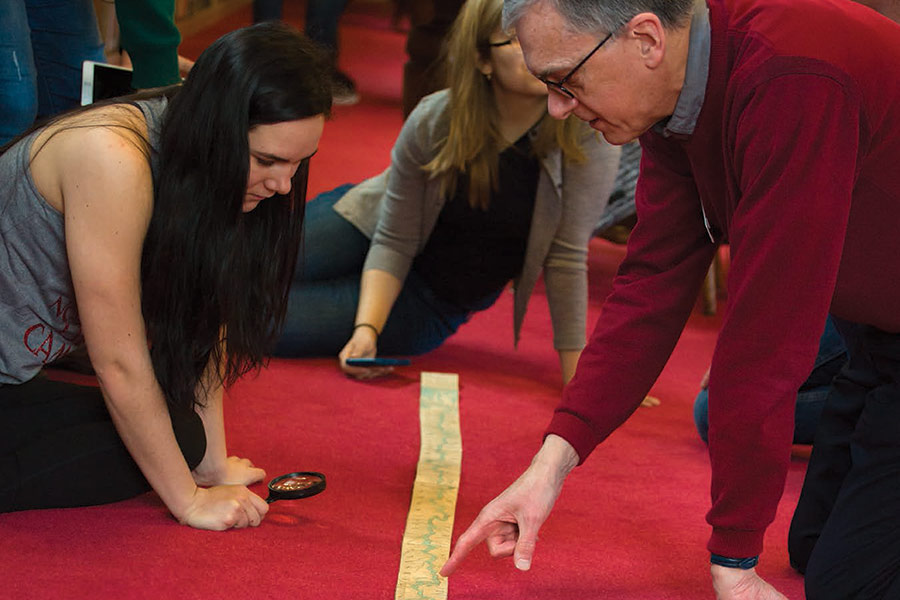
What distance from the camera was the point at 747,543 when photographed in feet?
4.47

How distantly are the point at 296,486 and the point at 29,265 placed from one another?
23.1 inches

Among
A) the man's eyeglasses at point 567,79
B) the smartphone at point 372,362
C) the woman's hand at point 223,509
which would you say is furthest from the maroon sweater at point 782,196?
the smartphone at point 372,362

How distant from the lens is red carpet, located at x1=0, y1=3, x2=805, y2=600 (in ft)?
5.24

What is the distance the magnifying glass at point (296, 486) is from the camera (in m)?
1.89

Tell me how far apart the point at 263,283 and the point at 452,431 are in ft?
2.45

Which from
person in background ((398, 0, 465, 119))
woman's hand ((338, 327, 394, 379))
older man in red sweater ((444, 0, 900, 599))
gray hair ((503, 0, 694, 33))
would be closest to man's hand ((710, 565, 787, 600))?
older man in red sweater ((444, 0, 900, 599))

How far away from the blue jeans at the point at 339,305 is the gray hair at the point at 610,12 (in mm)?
1588

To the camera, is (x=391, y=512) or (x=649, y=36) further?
(x=391, y=512)

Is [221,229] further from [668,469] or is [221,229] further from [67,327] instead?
[668,469]

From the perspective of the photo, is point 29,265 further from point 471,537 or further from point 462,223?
point 462,223

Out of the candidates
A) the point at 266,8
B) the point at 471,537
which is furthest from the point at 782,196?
the point at 266,8

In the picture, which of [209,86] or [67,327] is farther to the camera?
[67,327]

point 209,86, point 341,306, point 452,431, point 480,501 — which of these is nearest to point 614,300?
point 480,501

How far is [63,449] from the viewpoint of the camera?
5.81ft
